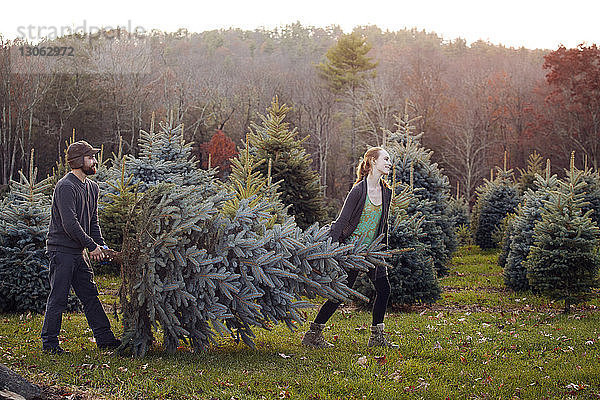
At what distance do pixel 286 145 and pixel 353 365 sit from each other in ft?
28.2

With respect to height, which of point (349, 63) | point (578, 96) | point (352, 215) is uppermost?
point (349, 63)

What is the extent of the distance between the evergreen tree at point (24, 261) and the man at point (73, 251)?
2.39 metres

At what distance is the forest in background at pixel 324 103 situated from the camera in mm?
32312

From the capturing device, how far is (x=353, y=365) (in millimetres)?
5508

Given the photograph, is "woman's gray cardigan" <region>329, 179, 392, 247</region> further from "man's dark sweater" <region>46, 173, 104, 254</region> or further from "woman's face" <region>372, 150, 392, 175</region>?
"man's dark sweater" <region>46, 173, 104, 254</region>

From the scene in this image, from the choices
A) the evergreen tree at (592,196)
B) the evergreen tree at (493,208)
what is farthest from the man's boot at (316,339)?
the evergreen tree at (493,208)

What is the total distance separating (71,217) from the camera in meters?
5.79

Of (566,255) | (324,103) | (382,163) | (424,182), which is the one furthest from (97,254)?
(324,103)

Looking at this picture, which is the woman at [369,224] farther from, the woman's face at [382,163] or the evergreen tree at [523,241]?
the evergreen tree at [523,241]

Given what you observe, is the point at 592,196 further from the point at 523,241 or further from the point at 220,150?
the point at 220,150

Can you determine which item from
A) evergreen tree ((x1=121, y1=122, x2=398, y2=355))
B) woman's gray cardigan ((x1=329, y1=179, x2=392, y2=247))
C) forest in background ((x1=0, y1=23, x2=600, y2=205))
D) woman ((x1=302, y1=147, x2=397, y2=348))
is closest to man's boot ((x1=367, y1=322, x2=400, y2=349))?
woman ((x1=302, y1=147, x2=397, y2=348))

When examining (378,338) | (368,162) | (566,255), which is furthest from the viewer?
(566,255)

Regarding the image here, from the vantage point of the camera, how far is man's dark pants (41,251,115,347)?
19.3 feet

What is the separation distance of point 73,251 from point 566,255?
7365 mm
